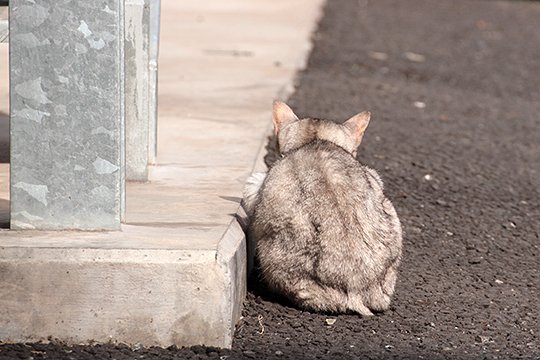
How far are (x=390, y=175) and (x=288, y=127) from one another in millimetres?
2355

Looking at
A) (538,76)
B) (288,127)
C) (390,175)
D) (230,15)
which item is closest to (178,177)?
(288,127)

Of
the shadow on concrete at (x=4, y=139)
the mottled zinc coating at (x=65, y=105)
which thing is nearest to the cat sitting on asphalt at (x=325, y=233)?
the mottled zinc coating at (x=65, y=105)

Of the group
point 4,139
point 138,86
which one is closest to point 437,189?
point 138,86

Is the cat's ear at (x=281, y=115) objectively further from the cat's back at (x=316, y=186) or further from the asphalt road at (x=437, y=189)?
the asphalt road at (x=437, y=189)

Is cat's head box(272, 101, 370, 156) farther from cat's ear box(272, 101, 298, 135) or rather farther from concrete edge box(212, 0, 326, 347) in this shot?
concrete edge box(212, 0, 326, 347)

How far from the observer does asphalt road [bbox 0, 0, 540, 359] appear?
16.4ft

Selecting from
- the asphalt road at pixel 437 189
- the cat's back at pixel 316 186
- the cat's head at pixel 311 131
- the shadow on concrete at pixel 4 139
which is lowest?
the asphalt road at pixel 437 189

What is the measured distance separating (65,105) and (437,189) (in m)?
3.52

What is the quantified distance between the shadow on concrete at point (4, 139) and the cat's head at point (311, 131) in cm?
168

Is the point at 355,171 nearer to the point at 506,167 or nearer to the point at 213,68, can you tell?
the point at 506,167

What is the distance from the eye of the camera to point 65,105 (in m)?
4.78

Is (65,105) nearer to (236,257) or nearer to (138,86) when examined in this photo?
(236,257)

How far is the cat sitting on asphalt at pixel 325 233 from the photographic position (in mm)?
5066

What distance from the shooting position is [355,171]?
5.25m
